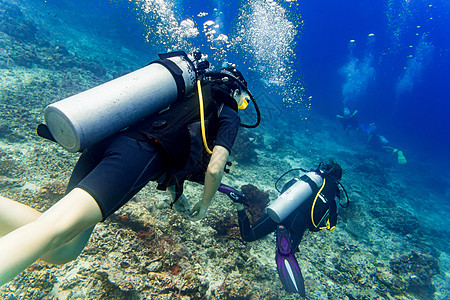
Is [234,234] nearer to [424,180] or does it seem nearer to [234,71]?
[234,71]

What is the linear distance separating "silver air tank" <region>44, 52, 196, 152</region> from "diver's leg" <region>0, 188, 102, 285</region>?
24.7 inches

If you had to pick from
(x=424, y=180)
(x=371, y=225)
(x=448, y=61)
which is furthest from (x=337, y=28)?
(x=371, y=225)

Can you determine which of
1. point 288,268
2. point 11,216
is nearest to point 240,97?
point 11,216

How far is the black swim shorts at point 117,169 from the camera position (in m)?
1.59

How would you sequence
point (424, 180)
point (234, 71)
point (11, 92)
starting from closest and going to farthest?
1. point (234, 71)
2. point (11, 92)
3. point (424, 180)

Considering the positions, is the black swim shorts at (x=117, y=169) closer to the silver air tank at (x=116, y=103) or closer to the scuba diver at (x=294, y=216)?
the silver air tank at (x=116, y=103)

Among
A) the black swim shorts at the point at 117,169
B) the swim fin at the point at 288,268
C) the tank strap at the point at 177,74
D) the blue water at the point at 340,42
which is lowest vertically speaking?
the swim fin at the point at 288,268

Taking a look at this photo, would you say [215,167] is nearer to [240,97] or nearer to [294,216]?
[240,97]

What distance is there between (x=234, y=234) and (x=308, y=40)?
13749 centimetres

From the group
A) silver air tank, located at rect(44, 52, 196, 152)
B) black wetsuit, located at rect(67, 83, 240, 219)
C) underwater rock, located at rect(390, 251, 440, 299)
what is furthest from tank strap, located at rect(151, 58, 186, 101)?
underwater rock, located at rect(390, 251, 440, 299)

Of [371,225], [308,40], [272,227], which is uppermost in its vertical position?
[308,40]

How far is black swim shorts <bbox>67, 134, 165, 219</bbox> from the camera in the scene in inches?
62.5

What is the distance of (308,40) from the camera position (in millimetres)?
115438

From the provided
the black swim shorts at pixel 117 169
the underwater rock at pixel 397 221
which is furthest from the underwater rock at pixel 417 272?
the black swim shorts at pixel 117 169
